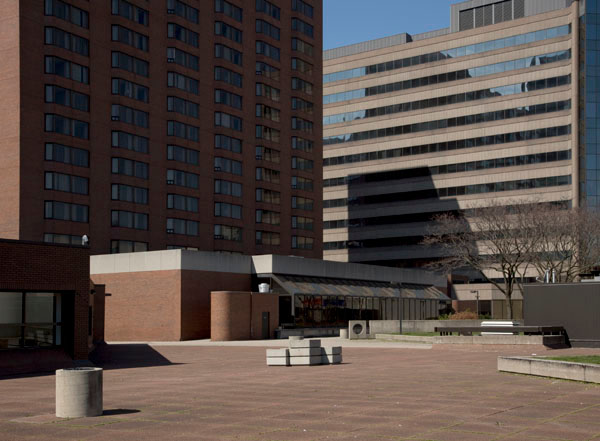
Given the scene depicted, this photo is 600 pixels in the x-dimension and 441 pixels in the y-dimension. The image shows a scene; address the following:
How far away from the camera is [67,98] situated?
70.0 metres

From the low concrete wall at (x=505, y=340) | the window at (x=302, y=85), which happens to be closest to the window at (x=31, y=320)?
the low concrete wall at (x=505, y=340)

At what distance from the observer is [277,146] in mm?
95938

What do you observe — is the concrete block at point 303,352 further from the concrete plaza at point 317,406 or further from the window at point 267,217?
the window at point 267,217

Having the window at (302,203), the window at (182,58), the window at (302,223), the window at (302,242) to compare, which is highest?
the window at (182,58)

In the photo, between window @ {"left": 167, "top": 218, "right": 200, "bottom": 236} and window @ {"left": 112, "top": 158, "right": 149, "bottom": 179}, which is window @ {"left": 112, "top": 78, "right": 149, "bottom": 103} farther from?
window @ {"left": 167, "top": 218, "right": 200, "bottom": 236}

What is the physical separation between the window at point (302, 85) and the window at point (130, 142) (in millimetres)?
27053

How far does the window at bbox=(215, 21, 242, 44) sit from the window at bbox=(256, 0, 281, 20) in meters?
5.86

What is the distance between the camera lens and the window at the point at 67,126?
68.6 metres

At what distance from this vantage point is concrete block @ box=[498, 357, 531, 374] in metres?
23.7

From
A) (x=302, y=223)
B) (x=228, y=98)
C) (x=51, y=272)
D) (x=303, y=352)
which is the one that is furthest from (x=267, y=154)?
(x=303, y=352)

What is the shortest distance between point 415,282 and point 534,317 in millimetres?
47066

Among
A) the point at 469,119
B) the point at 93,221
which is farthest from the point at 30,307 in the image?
the point at 469,119

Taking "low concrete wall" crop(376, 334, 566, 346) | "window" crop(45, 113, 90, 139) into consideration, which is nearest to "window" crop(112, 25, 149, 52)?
"window" crop(45, 113, 90, 139)

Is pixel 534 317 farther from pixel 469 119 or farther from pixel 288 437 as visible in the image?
pixel 469 119
